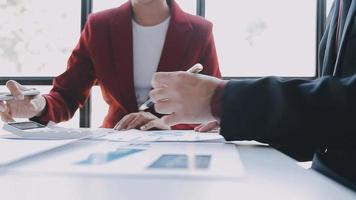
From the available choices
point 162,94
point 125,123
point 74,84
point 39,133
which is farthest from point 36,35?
point 162,94

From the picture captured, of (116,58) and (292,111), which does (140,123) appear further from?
(292,111)

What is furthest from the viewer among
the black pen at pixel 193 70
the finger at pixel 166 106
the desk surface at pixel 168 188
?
the black pen at pixel 193 70

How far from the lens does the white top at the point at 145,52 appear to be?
4.25 feet

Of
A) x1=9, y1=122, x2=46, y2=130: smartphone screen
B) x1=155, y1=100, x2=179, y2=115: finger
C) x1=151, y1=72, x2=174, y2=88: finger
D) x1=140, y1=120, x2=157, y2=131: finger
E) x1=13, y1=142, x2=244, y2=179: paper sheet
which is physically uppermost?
x1=151, y1=72, x2=174, y2=88: finger

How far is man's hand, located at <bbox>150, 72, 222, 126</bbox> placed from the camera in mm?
538

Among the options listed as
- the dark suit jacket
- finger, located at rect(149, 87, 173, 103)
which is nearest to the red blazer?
finger, located at rect(149, 87, 173, 103)

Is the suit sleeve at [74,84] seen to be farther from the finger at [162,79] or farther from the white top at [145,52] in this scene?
the finger at [162,79]

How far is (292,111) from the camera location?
477 mm

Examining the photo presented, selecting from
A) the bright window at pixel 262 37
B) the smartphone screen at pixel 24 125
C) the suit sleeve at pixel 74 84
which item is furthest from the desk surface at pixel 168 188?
the bright window at pixel 262 37

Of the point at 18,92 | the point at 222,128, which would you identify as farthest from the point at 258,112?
the point at 18,92

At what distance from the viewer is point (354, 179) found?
1.93ft

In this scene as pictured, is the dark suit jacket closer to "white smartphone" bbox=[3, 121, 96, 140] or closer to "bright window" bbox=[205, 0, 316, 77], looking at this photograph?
"white smartphone" bbox=[3, 121, 96, 140]

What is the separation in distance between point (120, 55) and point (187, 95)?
798 mm

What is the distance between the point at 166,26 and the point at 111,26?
21cm
